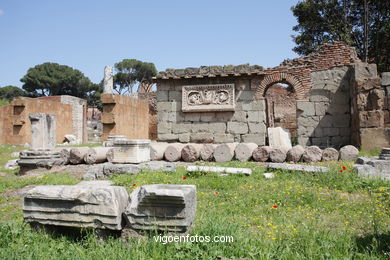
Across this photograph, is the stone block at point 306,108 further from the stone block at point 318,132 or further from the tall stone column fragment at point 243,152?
the tall stone column fragment at point 243,152

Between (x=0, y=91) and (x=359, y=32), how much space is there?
50170mm

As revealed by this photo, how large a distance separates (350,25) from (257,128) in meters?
13.1

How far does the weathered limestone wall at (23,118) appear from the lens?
54.4ft

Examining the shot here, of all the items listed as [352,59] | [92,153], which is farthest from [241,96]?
[92,153]

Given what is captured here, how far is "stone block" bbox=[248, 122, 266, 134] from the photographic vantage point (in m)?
10.3

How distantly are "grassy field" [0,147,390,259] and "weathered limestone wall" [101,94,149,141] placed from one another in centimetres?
718

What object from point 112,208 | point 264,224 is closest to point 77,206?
point 112,208

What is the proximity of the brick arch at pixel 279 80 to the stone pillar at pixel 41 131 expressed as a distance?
23.3 feet

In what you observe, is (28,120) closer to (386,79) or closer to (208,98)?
(208,98)

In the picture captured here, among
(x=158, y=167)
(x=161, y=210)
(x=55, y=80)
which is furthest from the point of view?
(x=55, y=80)

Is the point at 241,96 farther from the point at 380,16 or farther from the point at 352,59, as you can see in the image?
the point at 380,16

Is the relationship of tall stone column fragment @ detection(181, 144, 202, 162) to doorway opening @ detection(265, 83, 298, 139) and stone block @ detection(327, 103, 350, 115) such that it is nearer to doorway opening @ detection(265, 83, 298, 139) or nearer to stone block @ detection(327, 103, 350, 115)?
stone block @ detection(327, 103, 350, 115)

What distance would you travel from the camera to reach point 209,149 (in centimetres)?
863

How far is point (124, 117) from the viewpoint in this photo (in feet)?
47.9
